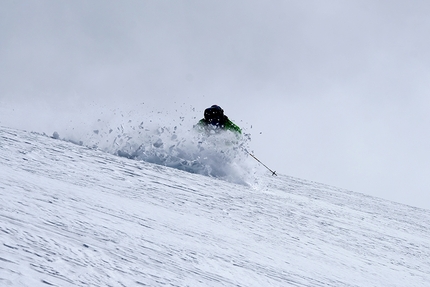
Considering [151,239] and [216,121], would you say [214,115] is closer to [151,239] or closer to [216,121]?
[216,121]

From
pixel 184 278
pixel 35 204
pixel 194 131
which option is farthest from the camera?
pixel 194 131

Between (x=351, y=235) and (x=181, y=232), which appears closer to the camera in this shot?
(x=181, y=232)

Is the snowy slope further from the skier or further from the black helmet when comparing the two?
the black helmet

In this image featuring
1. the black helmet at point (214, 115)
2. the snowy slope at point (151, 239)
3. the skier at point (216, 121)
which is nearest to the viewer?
the snowy slope at point (151, 239)

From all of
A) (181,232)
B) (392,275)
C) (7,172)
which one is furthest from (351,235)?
(7,172)

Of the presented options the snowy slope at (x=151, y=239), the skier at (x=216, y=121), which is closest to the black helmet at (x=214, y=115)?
the skier at (x=216, y=121)

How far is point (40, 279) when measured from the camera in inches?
73.1

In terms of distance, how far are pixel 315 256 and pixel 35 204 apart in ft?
9.47

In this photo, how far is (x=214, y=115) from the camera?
42.4 feet

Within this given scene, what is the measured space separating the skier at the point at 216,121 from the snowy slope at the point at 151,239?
5.91 meters

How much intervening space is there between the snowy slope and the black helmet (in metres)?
6.15

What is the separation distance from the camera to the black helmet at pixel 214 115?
42.1ft

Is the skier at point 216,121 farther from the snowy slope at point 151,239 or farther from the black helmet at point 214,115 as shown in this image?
the snowy slope at point 151,239

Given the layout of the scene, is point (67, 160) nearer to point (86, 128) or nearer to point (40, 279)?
point (40, 279)
